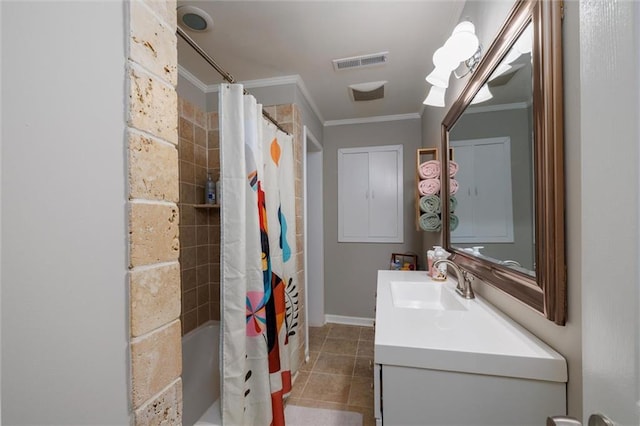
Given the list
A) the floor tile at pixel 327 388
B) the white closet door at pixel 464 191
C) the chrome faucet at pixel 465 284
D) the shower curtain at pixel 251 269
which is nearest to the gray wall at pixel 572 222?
the chrome faucet at pixel 465 284

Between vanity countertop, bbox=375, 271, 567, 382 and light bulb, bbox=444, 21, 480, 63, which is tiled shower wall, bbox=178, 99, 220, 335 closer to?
vanity countertop, bbox=375, 271, 567, 382

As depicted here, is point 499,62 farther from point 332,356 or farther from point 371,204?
point 332,356

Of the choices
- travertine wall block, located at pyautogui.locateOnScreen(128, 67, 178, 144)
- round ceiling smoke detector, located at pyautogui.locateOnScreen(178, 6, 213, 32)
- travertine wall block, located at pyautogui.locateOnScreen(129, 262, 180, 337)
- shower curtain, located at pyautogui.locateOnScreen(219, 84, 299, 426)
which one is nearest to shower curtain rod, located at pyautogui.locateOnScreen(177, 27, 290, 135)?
shower curtain, located at pyautogui.locateOnScreen(219, 84, 299, 426)

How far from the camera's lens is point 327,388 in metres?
1.87

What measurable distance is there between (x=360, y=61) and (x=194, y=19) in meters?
1.11

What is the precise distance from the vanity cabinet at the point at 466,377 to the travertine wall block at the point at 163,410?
1.72ft

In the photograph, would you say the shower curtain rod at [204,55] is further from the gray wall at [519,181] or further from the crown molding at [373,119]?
the crown molding at [373,119]

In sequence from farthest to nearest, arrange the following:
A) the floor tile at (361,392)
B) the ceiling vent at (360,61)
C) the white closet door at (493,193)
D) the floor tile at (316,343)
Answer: the floor tile at (316,343) < the ceiling vent at (360,61) < the floor tile at (361,392) < the white closet door at (493,193)

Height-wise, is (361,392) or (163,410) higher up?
(163,410)

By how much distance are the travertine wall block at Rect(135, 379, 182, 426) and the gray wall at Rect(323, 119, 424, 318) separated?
249 cm

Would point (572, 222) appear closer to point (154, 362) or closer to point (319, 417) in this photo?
point (154, 362)

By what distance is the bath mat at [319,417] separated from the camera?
1.55 metres

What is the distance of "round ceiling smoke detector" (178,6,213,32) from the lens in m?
1.41

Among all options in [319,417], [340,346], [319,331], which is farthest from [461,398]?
[319,331]
